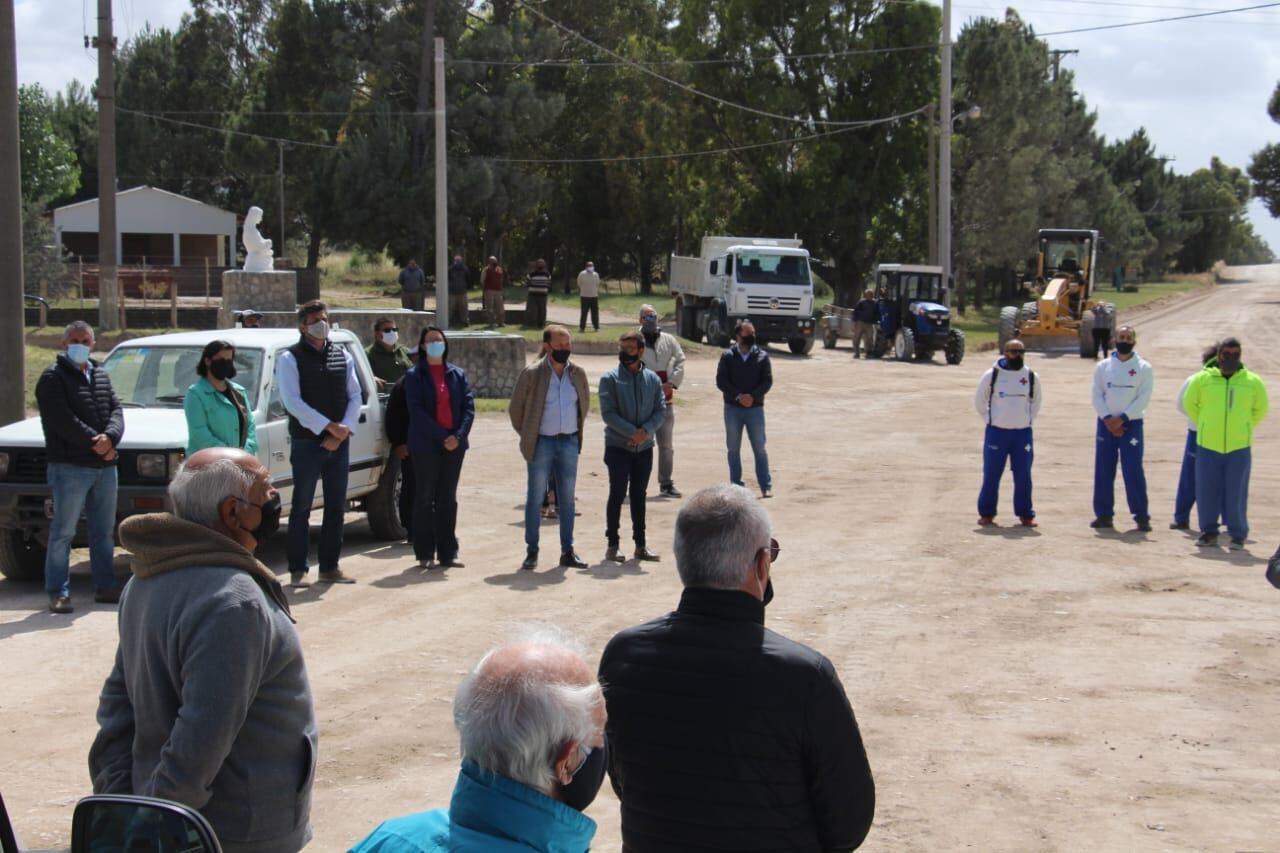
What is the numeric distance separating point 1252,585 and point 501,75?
38.3 m

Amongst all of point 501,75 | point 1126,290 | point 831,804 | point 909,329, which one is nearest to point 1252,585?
point 831,804

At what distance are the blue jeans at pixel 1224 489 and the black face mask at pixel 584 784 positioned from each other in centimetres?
1170

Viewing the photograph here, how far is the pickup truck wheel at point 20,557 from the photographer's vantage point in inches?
432

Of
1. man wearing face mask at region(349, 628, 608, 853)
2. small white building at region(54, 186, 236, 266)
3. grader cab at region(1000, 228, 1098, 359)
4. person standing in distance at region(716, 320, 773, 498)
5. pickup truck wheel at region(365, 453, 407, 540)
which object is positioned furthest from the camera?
small white building at region(54, 186, 236, 266)

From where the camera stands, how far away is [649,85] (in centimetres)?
5753

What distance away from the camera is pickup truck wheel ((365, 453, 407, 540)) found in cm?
1285

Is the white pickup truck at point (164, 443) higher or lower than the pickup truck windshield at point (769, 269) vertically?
lower

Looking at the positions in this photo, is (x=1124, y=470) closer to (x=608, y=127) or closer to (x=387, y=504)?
(x=387, y=504)

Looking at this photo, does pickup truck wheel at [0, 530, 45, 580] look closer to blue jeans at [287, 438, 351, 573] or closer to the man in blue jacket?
blue jeans at [287, 438, 351, 573]

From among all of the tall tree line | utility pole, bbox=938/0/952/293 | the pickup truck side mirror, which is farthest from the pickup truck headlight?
the tall tree line

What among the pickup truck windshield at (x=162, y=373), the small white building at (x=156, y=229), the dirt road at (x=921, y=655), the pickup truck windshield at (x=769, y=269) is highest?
the small white building at (x=156, y=229)

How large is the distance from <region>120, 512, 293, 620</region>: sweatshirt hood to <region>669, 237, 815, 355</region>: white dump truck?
33.7 metres

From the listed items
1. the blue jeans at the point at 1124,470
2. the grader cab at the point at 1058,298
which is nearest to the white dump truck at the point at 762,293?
the grader cab at the point at 1058,298

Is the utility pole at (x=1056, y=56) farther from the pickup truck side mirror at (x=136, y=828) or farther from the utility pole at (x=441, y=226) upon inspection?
the pickup truck side mirror at (x=136, y=828)
